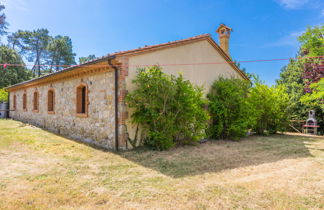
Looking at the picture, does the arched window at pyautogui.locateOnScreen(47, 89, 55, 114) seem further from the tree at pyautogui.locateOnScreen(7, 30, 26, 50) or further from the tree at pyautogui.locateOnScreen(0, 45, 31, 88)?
the tree at pyautogui.locateOnScreen(7, 30, 26, 50)

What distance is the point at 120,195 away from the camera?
3.45 m

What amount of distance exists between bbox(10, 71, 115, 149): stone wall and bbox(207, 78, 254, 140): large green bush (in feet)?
17.0

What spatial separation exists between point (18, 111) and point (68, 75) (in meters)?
11.5

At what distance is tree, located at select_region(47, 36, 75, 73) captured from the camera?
3683cm

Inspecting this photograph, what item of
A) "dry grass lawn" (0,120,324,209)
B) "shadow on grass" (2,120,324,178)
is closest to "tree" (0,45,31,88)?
"dry grass lawn" (0,120,324,209)

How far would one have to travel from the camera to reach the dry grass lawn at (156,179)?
3.21m

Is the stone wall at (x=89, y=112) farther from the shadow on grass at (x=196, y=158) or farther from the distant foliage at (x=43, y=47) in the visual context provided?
the distant foliage at (x=43, y=47)

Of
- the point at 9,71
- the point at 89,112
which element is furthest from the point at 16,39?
the point at 89,112

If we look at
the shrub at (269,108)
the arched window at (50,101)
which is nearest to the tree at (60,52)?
the arched window at (50,101)

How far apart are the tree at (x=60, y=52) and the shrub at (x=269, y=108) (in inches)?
1394

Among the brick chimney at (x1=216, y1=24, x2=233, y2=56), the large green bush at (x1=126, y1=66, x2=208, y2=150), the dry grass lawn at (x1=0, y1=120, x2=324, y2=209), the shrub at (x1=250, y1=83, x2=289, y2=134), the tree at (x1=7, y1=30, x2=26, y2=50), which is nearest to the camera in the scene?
the dry grass lawn at (x1=0, y1=120, x2=324, y2=209)

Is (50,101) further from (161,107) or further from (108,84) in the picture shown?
(161,107)

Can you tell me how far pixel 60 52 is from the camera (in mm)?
37625

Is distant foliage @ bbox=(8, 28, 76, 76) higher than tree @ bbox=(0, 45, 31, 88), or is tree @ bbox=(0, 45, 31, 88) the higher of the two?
distant foliage @ bbox=(8, 28, 76, 76)
